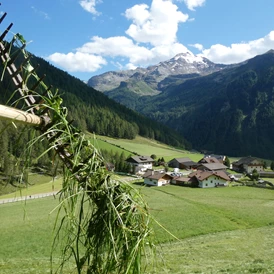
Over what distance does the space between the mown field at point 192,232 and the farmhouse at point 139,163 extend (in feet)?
106

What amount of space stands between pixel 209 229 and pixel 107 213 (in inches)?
1318

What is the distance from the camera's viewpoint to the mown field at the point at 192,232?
52.1ft

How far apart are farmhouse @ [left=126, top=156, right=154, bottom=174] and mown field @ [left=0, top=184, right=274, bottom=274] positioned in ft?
106

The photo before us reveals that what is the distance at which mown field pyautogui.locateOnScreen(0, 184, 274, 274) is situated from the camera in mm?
15893

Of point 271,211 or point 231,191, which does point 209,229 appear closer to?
point 271,211

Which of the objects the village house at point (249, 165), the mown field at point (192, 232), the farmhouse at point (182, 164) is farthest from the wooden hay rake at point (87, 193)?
the village house at point (249, 165)

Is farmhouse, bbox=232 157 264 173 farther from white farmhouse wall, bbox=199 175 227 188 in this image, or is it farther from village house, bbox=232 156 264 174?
white farmhouse wall, bbox=199 175 227 188

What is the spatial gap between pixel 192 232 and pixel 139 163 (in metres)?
73.0

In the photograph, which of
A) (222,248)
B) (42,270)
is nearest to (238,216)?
(222,248)

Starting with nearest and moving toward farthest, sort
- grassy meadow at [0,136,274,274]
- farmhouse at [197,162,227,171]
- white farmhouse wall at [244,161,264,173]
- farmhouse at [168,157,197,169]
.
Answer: grassy meadow at [0,136,274,274]
farmhouse at [197,162,227,171]
white farmhouse wall at [244,161,264,173]
farmhouse at [168,157,197,169]

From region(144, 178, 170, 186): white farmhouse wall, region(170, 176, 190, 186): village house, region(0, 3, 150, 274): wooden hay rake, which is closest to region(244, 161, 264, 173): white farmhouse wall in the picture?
region(170, 176, 190, 186): village house

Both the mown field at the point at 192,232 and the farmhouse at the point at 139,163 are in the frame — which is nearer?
the mown field at the point at 192,232

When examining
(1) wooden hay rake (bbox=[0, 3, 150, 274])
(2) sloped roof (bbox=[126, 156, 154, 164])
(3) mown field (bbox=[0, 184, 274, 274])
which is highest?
(1) wooden hay rake (bbox=[0, 3, 150, 274])

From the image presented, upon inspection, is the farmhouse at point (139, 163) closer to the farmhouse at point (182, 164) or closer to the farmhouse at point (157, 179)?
the farmhouse at point (182, 164)
